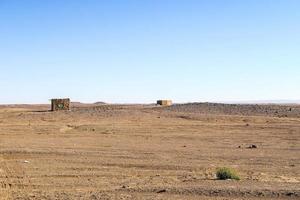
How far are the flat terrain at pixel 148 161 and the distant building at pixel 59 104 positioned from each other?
921 inches

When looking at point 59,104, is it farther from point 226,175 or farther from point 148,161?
Result: point 226,175

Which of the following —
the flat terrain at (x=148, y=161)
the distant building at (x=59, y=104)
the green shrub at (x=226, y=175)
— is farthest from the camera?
the distant building at (x=59, y=104)

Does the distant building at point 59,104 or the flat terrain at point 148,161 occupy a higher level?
the distant building at point 59,104

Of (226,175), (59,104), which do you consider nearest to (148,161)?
(226,175)

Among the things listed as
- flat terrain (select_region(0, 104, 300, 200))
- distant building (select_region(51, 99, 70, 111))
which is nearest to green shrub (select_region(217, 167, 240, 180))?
flat terrain (select_region(0, 104, 300, 200))

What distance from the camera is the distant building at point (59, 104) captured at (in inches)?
2697

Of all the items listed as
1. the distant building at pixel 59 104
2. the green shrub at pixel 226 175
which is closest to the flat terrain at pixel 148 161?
the green shrub at pixel 226 175

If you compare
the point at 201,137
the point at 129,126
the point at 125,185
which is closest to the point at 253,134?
the point at 201,137

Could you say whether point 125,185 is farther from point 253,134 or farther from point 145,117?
point 145,117

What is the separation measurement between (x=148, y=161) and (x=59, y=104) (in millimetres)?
46362

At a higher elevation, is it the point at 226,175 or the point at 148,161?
the point at 226,175

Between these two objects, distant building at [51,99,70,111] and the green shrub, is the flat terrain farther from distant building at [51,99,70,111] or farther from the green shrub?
distant building at [51,99,70,111]

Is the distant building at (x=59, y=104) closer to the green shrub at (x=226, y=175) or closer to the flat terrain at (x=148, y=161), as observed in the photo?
the flat terrain at (x=148, y=161)

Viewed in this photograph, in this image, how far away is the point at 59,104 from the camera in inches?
2719
